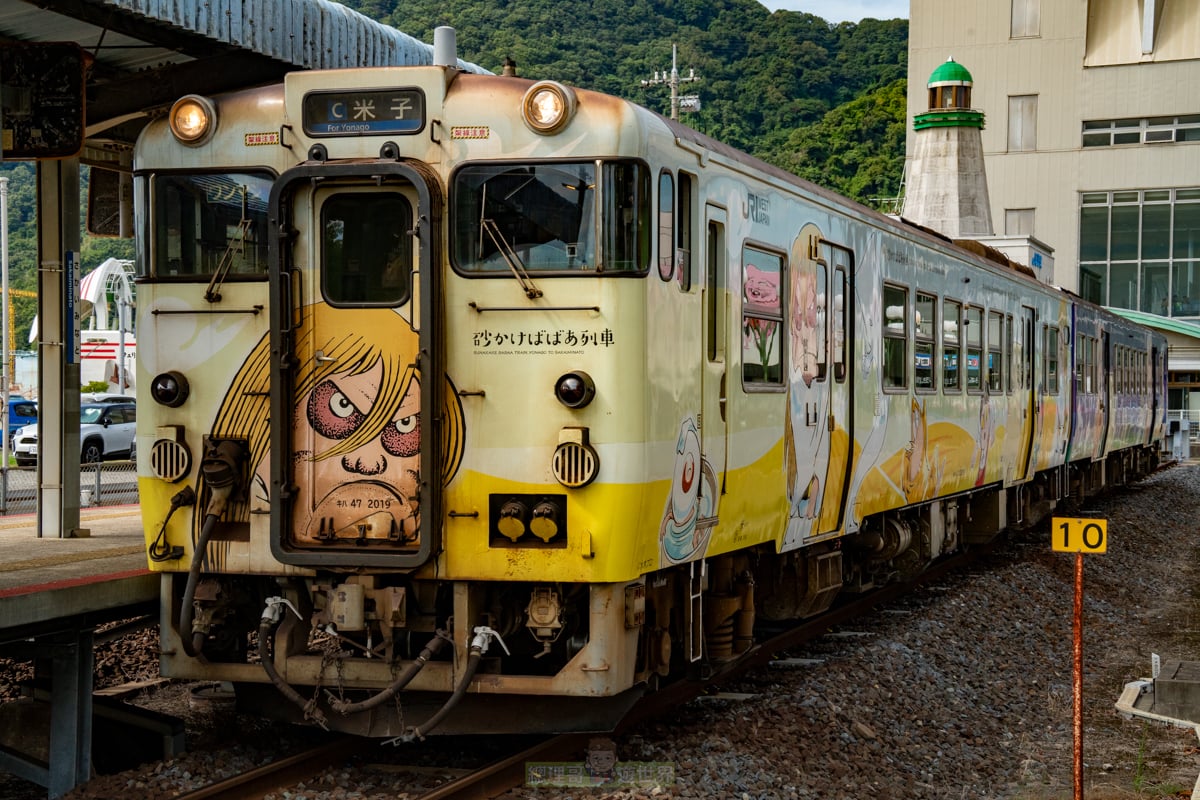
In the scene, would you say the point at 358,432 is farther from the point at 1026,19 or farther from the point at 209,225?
the point at 1026,19

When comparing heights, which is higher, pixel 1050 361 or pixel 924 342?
pixel 924 342

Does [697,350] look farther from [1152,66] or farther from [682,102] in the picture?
[1152,66]

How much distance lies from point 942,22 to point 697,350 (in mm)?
44650

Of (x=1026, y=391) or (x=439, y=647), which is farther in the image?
(x=1026, y=391)

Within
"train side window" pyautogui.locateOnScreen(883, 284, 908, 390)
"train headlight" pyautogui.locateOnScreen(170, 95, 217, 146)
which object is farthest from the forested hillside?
"train headlight" pyautogui.locateOnScreen(170, 95, 217, 146)

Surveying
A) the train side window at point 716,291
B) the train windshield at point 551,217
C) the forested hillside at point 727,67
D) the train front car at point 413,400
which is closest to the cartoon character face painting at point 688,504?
the train front car at point 413,400

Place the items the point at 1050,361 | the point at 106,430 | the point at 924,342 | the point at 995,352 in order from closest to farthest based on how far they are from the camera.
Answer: the point at 924,342
the point at 995,352
the point at 1050,361
the point at 106,430

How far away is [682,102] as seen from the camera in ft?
130

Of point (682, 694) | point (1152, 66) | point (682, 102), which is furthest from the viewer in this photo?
point (1152, 66)

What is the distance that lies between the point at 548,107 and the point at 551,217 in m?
0.52

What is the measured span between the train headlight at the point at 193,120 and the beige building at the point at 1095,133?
4380 cm

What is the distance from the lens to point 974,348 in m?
14.1

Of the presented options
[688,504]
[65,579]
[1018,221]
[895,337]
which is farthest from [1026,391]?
[1018,221]

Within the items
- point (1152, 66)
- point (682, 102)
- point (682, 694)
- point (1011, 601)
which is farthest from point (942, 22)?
point (682, 694)
